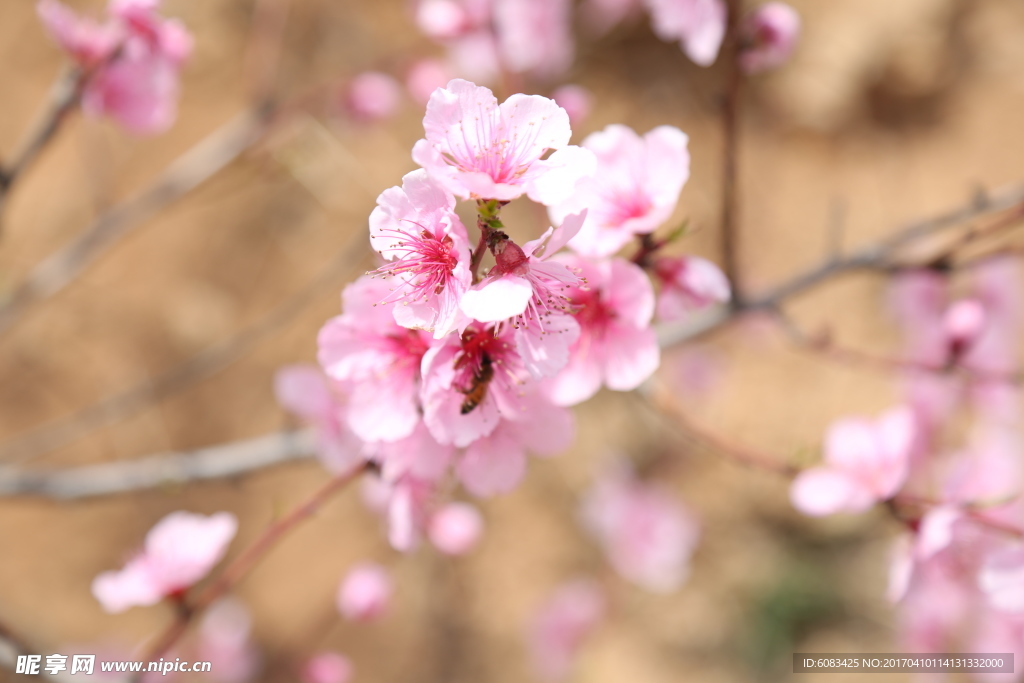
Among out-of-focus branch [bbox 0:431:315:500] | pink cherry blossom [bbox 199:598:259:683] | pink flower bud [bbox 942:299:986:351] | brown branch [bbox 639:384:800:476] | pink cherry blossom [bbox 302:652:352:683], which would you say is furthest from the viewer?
pink cherry blossom [bbox 199:598:259:683]

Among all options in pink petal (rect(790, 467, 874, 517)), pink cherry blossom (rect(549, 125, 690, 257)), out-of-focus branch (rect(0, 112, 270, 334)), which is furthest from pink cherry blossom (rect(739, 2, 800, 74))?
out-of-focus branch (rect(0, 112, 270, 334))

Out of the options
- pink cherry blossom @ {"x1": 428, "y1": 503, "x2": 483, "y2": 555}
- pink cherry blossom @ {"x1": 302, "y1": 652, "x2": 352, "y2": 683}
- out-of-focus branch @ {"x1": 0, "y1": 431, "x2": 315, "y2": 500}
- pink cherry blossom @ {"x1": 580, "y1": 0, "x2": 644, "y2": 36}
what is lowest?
pink cherry blossom @ {"x1": 302, "y1": 652, "x2": 352, "y2": 683}

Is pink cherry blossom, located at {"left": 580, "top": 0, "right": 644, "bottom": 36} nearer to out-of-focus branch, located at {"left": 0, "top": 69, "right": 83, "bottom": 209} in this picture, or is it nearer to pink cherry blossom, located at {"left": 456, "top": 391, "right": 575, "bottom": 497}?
out-of-focus branch, located at {"left": 0, "top": 69, "right": 83, "bottom": 209}

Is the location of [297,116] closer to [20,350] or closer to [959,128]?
[20,350]

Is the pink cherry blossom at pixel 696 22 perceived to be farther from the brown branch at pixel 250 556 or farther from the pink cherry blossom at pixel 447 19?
the brown branch at pixel 250 556

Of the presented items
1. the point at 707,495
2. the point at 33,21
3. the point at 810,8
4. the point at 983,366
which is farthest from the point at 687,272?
the point at 33,21
